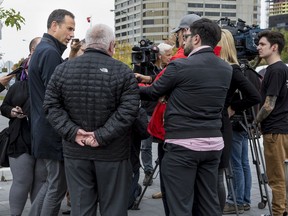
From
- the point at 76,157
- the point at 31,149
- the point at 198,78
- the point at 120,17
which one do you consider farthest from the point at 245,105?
the point at 120,17

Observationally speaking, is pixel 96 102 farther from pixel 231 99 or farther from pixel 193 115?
pixel 231 99

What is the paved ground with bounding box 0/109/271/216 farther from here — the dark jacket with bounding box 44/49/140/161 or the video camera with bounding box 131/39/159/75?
the dark jacket with bounding box 44/49/140/161

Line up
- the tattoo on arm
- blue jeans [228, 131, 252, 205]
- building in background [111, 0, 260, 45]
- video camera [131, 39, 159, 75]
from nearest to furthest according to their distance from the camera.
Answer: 1. the tattoo on arm
2. video camera [131, 39, 159, 75]
3. blue jeans [228, 131, 252, 205]
4. building in background [111, 0, 260, 45]

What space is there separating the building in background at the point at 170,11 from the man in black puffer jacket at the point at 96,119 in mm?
137570

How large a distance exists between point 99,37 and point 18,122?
63.2 inches

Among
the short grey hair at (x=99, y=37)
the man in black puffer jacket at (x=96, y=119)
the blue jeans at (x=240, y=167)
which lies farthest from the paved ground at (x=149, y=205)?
the short grey hair at (x=99, y=37)

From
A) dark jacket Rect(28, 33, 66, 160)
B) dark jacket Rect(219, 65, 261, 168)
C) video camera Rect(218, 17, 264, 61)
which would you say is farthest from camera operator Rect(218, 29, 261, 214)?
dark jacket Rect(28, 33, 66, 160)

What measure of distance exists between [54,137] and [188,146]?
49.9 inches

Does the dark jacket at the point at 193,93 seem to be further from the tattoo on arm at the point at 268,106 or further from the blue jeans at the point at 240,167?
the blue jeans at the point at 240,167

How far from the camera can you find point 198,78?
3.59 m

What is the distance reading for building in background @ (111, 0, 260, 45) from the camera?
Result: 140 meters

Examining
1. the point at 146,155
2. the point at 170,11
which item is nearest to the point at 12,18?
the point at 146,155

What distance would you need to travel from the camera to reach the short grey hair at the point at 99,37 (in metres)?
3.62

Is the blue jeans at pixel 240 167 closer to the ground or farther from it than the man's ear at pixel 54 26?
closer to the ground
